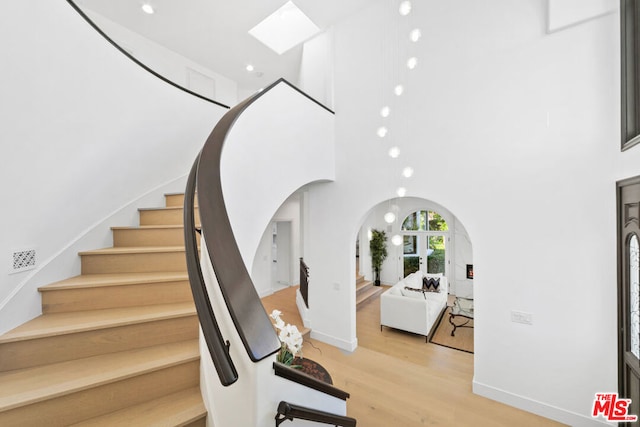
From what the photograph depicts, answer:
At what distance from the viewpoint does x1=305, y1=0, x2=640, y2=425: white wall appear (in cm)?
245

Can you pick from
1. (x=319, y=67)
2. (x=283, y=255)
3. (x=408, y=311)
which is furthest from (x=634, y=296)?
(x=283, y=255)

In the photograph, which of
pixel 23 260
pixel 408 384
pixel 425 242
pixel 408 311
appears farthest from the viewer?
pixel 425 242

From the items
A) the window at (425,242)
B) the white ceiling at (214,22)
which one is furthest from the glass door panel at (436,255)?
the white ceiling at (214,22)

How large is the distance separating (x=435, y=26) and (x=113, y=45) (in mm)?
3645

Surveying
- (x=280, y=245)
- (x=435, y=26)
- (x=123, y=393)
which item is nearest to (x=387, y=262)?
(x=280, y=245)

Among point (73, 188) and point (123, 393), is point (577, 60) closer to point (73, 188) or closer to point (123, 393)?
point (123, 393)

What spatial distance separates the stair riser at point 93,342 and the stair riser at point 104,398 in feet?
0.88

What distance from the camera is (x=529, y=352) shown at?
2760mm

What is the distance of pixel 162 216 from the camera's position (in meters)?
2.65

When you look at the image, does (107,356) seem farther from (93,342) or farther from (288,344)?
(288,344)

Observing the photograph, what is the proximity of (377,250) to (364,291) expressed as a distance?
1622 millimetres

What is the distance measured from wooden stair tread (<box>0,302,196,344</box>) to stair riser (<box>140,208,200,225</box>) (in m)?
1.07

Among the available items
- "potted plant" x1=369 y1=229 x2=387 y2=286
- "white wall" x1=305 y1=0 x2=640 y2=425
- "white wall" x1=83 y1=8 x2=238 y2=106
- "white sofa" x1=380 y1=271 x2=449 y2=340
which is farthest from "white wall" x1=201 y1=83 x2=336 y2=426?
"potted plant" x1=369 y1=229 x2=387 y2=286

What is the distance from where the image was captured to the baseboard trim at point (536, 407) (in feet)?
8.27
